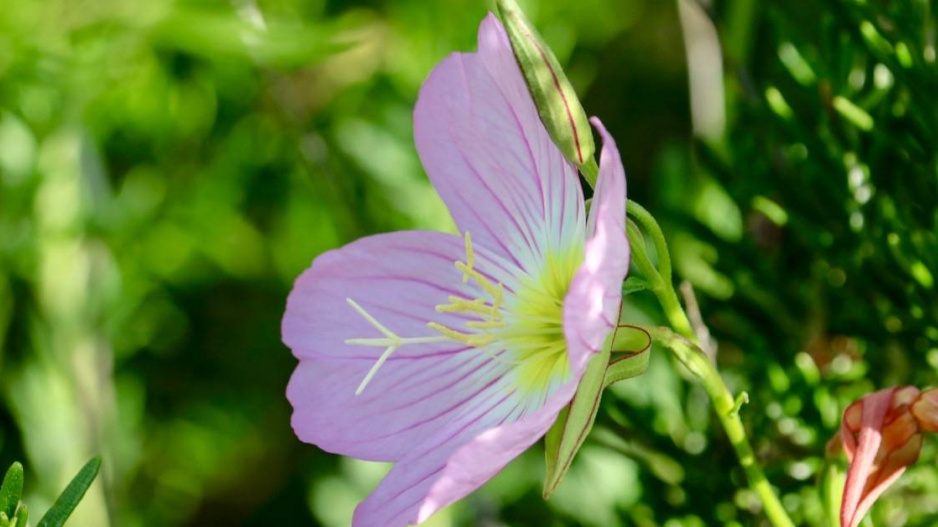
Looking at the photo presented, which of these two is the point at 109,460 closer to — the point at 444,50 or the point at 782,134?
the point at 444,50

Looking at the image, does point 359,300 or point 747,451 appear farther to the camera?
point 359,300

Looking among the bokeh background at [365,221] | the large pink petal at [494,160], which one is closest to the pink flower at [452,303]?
the large pink petal at [494,160]

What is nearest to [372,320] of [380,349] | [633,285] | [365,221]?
[380,349]

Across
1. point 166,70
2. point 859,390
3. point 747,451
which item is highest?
point 747,451

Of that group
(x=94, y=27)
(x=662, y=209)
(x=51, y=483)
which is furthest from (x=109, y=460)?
(x=662, y=209)

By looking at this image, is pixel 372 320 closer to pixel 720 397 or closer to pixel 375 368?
pixel 375 368

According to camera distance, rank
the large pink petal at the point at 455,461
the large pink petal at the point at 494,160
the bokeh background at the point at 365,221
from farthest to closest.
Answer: the bokeh background at the point at 365,221
the large pink petal at the point at 494,160
the large pink petal at the point at 455,461

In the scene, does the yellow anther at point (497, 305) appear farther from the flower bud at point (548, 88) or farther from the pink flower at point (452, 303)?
the flower bud at point (548, 88)
